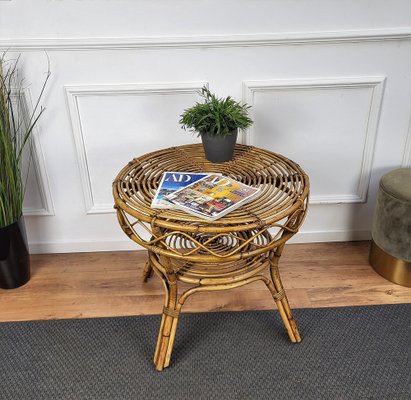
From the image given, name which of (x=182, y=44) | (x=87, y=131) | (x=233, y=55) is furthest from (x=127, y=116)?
(x=233, y=55)

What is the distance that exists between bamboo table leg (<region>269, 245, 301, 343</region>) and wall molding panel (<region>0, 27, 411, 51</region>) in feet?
2.53

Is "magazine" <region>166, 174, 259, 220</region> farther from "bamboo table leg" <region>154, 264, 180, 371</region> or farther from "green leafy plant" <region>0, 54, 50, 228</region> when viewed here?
"green leafy plant" <region>0, 54, 50, 228</region>

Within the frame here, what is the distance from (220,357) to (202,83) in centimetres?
96

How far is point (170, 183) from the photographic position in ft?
4.09

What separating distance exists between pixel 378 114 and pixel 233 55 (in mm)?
609

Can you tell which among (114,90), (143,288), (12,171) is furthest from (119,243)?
(114,90)

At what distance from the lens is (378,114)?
1668 mm

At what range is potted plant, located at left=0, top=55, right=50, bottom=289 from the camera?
149cm

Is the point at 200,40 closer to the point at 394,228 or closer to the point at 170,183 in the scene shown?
the point at 170,183

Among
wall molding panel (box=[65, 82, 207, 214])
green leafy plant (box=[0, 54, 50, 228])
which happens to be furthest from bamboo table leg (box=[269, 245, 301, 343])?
green leafy plant (box=[0, 54, 50, 228])

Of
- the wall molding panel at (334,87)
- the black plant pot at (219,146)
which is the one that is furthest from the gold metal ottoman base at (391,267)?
the black plant pot at (219,146)

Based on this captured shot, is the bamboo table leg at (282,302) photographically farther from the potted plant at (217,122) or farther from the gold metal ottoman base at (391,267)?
the gold metal ottoman base at (391,267)

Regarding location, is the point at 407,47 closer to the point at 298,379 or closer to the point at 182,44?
the point at 182,44

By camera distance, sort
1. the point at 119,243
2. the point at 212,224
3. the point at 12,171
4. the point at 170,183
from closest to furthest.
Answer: the point at 212,224 < the point at 170,183 < the point at 12,171 < the point at 119,243
